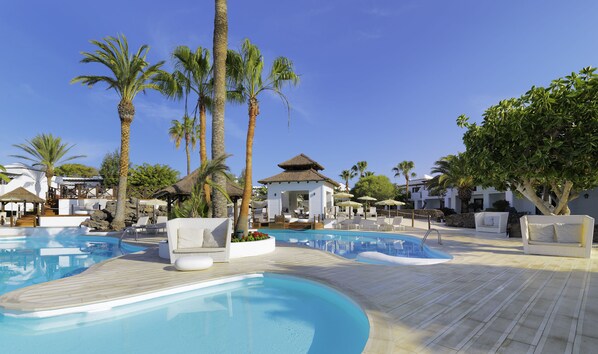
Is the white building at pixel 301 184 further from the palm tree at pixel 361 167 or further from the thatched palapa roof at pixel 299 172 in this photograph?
the palm tree at pixel 361 167

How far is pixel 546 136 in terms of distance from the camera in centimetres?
826

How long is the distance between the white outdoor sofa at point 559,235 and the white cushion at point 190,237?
942cm

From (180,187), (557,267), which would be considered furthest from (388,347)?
(180,187)

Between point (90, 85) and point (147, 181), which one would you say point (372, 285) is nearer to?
point (90, 85)

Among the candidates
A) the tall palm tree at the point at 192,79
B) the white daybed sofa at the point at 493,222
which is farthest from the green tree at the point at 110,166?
the white daybed sofa at the point at 493,222

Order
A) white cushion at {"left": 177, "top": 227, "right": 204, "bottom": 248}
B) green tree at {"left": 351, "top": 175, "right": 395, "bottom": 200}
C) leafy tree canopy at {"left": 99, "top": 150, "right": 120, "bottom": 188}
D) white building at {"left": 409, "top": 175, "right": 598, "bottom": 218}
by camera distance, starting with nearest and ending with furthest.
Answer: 1. white cushion at {"left": 177, "top": 227, "right": 204, "bottom": 248}
2. white building at {"left": 409, "top": 175, "right": 598, "bottom": 218}
3. leafy tree canopy at {"left": 99, "top": 150, "right": 120, "bottom": 188}
4. green tree at {"left": 351, "top": 175, "right": 395, "bottom": 200}

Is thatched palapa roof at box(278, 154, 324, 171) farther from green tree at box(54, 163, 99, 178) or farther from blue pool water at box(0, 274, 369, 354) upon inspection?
green tree at box(54, 163, 99, 178)

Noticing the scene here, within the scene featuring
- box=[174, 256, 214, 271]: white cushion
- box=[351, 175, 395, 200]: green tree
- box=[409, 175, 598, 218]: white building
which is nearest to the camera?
box=[174, 256, 214, 271]: white cushion

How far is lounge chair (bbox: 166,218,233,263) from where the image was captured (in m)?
7.05

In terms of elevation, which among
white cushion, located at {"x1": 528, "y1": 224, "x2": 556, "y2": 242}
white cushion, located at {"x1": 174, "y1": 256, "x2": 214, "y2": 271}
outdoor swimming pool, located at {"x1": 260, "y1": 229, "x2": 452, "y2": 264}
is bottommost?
Answer: outdoor swimming pool, located at {"x1": 260, "y1": 229, "x2": 452, "y2": 264}

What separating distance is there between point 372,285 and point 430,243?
7230 mm

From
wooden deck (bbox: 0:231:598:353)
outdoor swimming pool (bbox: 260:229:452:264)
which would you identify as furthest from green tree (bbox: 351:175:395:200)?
wooden deck (bbox: 0:231:598:353)

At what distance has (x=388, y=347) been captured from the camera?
2.79 metres

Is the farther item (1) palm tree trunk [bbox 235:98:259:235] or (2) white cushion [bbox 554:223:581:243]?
(1) palm tree trunk [bbox 235:98:259:235]
